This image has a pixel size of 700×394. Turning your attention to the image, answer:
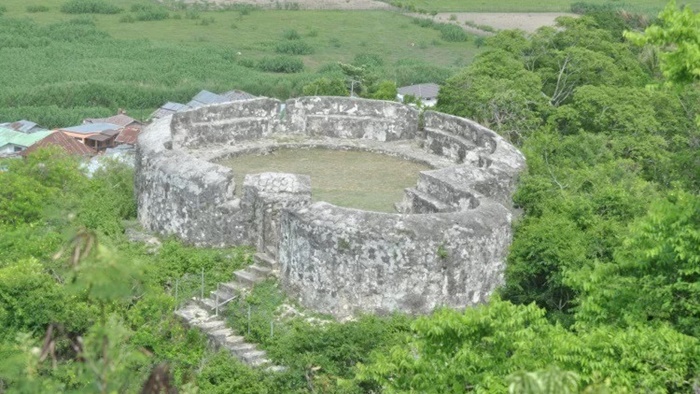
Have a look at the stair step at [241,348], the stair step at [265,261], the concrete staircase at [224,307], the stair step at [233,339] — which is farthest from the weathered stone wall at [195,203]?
the stair step at [241,348]

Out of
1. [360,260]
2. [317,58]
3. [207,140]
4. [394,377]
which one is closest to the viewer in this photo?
[394,377]

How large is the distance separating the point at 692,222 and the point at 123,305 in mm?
8432

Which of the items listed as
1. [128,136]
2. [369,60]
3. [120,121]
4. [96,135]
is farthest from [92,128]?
[369,60]

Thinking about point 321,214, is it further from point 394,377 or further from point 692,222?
point 692,222

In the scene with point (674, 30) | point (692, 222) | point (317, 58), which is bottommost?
point (317, 58)

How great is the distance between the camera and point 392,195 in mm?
20406

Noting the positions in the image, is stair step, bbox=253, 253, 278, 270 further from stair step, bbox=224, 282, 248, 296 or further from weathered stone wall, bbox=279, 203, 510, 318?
weathered stone wall, bbox=279, 203, 510, 318

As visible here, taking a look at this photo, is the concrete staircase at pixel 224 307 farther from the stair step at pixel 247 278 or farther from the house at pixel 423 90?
the house at pixel 423 90

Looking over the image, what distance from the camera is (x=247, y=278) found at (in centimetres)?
1719

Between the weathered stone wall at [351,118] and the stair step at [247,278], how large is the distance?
6.66 metres

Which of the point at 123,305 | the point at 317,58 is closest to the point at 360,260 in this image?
the point at 123,305

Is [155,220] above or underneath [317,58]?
above

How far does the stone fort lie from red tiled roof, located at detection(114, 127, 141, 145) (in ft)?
68.6

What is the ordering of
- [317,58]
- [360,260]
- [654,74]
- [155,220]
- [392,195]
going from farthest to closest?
[317,58] < [654,74] < [392,195] < [155,220] < [360,260]
